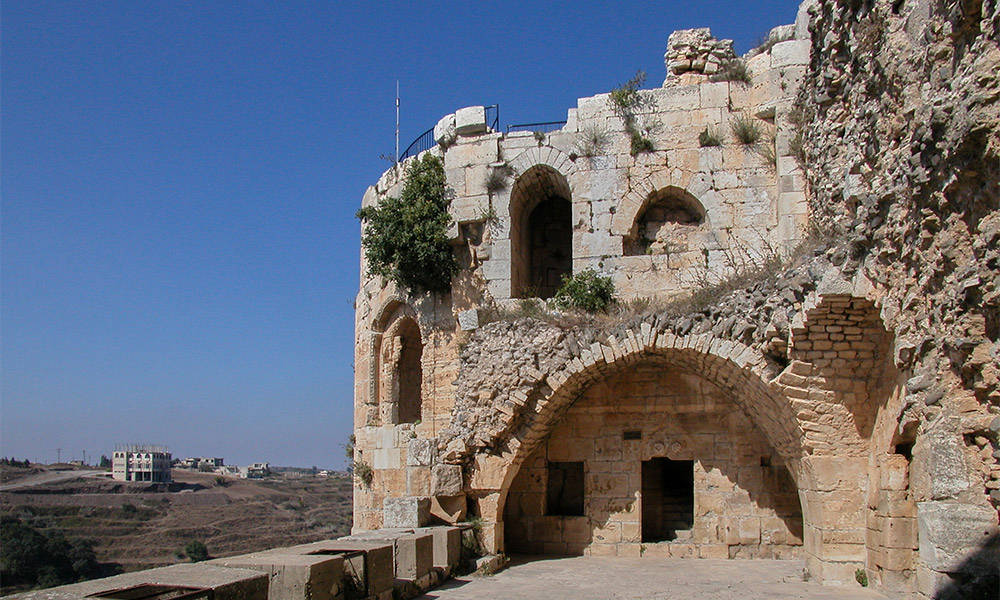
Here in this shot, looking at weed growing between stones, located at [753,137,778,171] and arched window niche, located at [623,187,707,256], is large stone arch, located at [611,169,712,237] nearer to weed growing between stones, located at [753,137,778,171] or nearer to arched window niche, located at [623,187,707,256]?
arched window niche, located at [623,187,707,256]

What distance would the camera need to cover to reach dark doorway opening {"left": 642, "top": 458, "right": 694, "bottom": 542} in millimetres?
12984

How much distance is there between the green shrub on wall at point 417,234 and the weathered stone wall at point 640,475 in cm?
301

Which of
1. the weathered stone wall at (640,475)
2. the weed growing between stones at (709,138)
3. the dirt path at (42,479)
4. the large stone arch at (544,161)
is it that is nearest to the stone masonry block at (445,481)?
the weathered stone wall at (640,475)

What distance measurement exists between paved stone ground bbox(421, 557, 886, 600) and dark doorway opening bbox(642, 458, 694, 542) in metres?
1.24

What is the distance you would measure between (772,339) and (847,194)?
75.1 inches

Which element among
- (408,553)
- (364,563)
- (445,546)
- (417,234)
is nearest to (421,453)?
(445,546)

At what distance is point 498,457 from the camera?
1168cm

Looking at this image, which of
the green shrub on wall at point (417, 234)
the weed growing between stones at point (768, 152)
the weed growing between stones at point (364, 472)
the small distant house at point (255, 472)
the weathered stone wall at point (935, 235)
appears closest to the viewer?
the weathered stone wall at point (935, 235)

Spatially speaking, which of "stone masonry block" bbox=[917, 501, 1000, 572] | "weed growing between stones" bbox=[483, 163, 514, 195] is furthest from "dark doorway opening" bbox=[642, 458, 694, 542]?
"stone masonry block" bbox=[917, 501, 1000, 572]

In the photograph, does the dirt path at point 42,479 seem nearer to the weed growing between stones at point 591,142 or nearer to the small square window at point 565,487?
the small square window at point 565,487

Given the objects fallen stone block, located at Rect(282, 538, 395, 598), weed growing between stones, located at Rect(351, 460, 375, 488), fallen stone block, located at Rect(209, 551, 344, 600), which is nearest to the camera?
fallen stone block, located at Rect(209, 551, 344, 600)

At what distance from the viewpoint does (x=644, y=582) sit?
9.95 metres

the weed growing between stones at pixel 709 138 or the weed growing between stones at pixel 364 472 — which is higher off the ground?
the weed growing between stones at pixel 709 138

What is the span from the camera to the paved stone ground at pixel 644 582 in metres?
9.10
